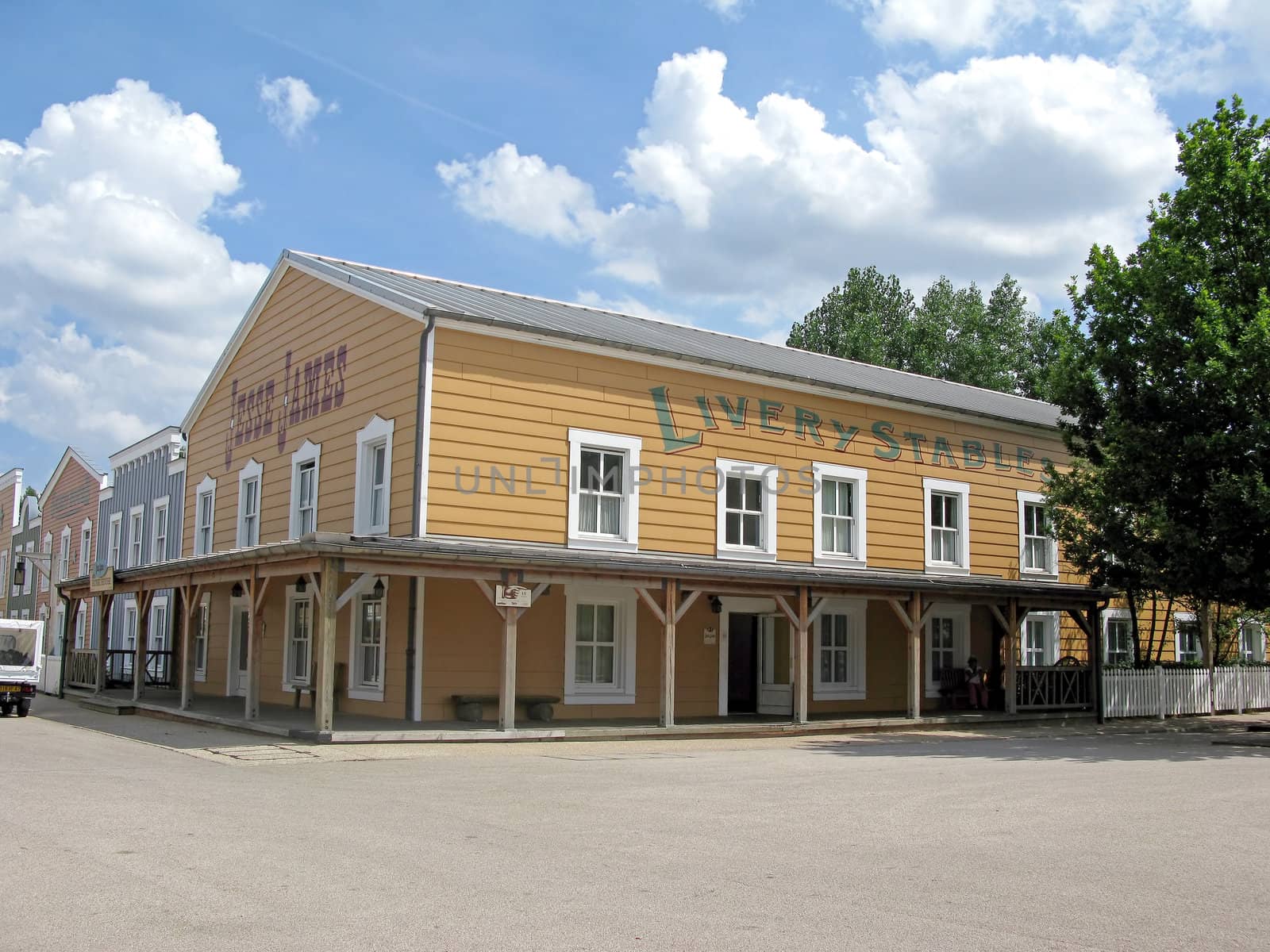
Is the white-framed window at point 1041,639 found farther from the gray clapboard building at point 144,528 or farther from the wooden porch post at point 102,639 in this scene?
the gray clapboard building at point 144,528

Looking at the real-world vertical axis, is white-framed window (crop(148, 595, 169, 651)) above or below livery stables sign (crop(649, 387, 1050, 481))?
below

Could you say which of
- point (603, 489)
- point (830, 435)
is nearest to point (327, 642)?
point (603, 489)

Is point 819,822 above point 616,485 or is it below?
below

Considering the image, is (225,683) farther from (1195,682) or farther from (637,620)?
(1195,682)

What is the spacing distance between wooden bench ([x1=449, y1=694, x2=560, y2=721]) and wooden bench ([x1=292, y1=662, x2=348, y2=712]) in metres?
2.34

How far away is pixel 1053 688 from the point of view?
24.9 m

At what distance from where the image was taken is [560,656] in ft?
65.3

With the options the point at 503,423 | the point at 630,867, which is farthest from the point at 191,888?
the point at 503,423

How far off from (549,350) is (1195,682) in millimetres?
17008

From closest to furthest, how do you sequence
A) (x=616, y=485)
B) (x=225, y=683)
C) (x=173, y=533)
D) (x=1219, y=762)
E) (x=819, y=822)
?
(x=819, y=822), (x=1219, y=762), (x=616, y=485), (x=225, y=683), (x=173, y=533)

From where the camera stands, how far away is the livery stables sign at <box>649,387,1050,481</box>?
21375 mm

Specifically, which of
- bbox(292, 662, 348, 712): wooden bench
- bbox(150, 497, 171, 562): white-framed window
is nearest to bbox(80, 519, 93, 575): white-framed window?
bbox(150, 497, 171, 562): white-framed window

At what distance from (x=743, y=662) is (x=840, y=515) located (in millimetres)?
3476

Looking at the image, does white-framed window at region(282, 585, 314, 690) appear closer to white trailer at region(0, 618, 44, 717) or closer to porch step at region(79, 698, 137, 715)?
porch step at region(79, 698, 137, 715)
